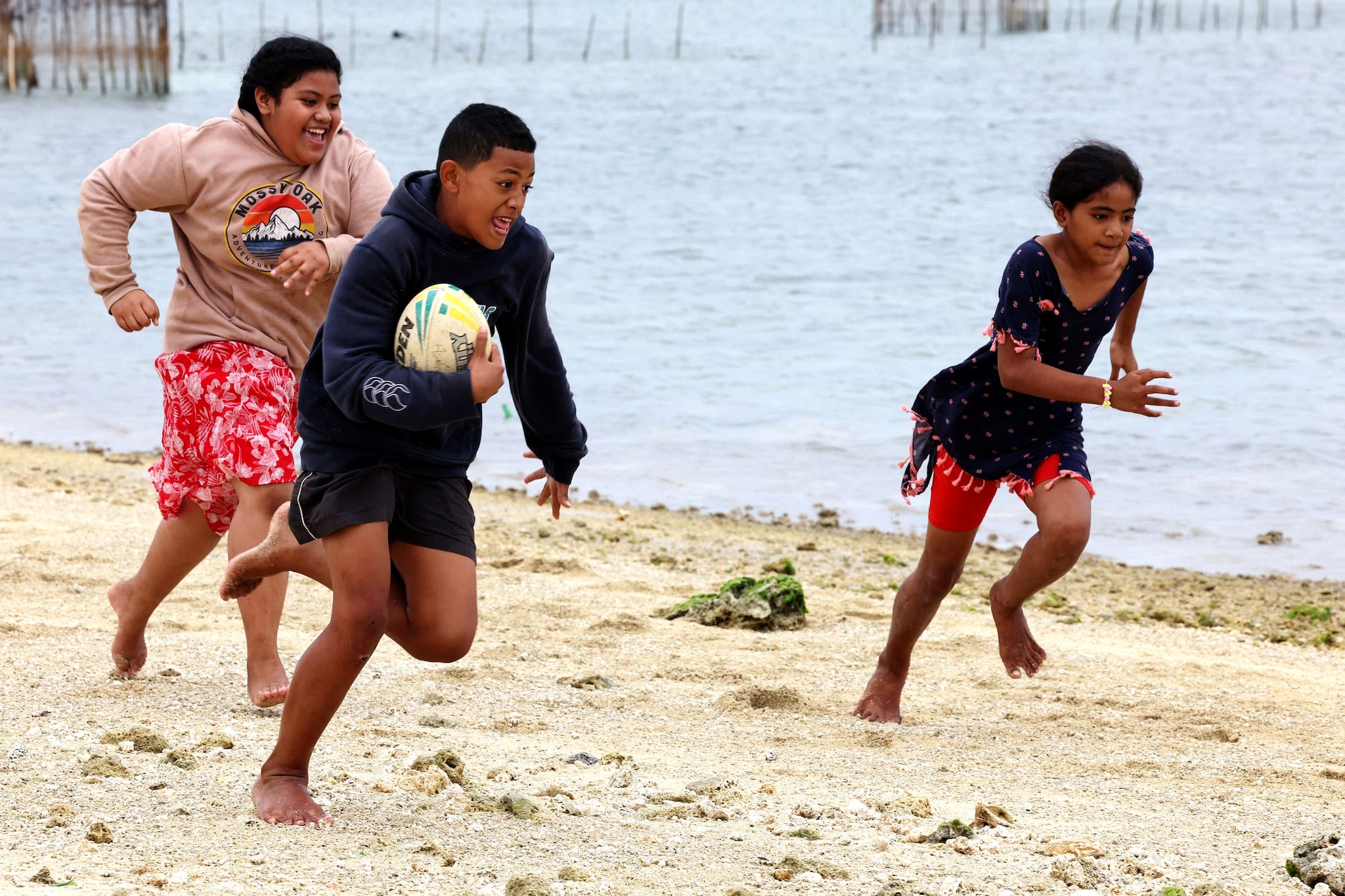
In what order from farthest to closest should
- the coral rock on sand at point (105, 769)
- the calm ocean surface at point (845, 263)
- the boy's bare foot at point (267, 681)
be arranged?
the calm ocean surface at point (845, 263), the boy's bare foot at point (267, 681), the coral rock on sand at point (105, 769)

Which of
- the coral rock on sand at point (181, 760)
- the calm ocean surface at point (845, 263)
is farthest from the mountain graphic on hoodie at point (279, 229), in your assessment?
the calm ocean surface at point (845, 263)

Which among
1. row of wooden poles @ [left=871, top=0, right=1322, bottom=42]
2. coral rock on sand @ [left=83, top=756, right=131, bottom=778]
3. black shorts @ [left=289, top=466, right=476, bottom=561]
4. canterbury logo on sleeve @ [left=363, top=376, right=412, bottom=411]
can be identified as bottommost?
coral rock on sand @ [left=83, top=756, right=131, bottom=778]

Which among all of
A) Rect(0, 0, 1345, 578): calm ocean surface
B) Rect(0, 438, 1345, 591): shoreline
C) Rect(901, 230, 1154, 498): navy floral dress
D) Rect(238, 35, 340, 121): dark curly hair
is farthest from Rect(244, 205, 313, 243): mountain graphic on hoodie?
Rect(0, 438, 1345, 591): shoreline

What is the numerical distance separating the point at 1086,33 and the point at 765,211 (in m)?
32.9

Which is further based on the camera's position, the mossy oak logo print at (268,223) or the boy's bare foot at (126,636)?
the boy's bare foot at (126,636)

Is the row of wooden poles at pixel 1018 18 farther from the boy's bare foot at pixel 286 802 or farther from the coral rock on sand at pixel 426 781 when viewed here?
the boy's bare foot at pixel 286 802

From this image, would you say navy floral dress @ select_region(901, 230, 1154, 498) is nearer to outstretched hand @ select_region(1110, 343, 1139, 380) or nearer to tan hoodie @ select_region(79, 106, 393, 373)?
outstretched hand @ select_region(1110, 343, 1139, 380)

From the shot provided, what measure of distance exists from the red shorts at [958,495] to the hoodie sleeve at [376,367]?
1774mm

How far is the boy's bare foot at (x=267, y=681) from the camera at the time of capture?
167 inches

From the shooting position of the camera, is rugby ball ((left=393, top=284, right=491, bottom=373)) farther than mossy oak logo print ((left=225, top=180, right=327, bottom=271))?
No

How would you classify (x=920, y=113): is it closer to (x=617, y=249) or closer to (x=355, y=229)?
(x=617, y=249)

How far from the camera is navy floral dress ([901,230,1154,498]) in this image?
4.11 metres

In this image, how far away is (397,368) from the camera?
304 centimetres

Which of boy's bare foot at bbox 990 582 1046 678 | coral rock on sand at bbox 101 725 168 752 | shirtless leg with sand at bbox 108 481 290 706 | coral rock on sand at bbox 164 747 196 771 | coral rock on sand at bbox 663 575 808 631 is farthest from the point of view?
coral rock on sand at bbox 663 575 808 631
